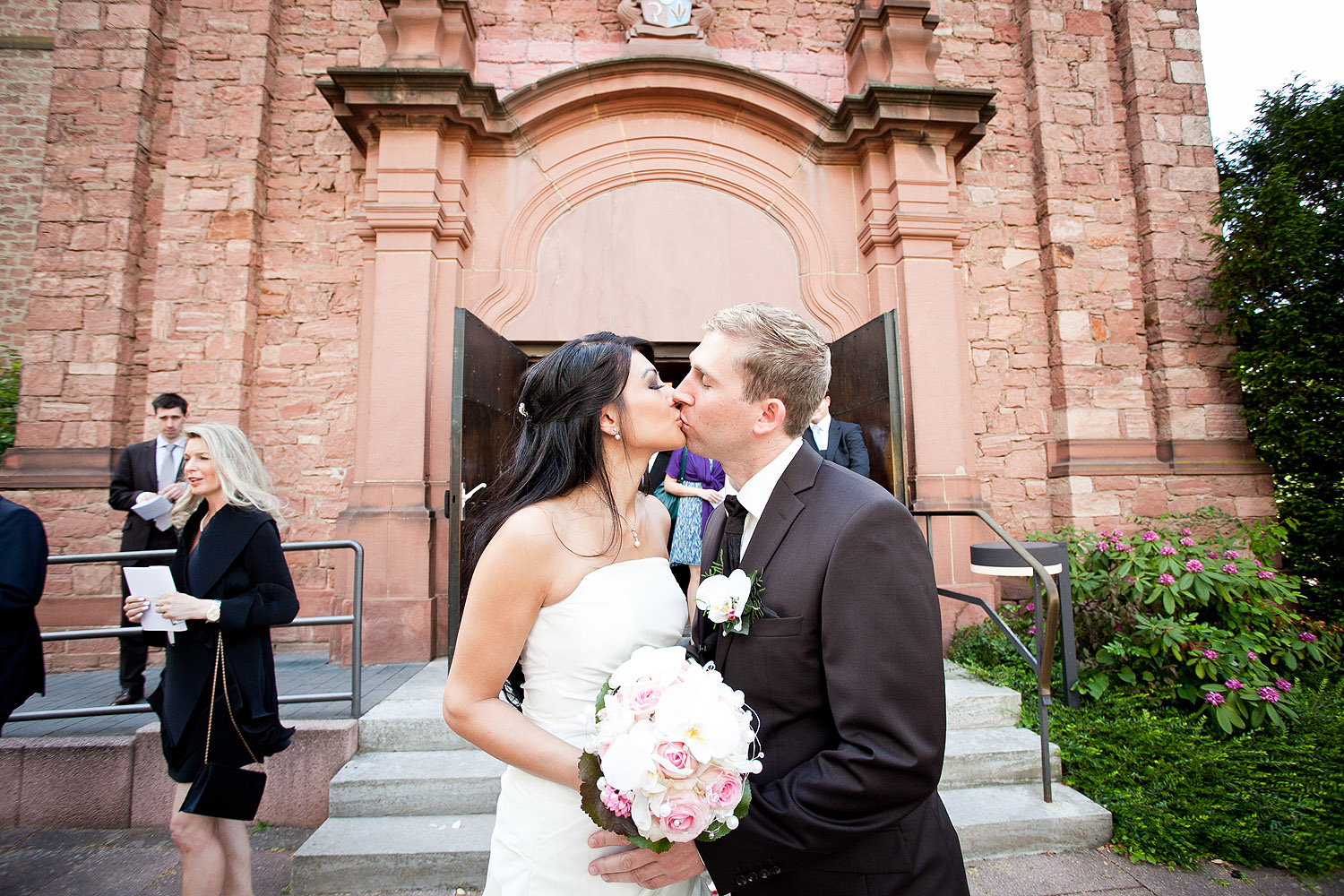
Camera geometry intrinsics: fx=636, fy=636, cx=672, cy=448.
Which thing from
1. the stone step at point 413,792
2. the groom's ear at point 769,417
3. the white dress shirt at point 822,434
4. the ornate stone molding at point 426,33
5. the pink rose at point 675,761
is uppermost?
the ornate stone molding at point 426,33

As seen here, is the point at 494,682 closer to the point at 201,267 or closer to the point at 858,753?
the point at 858,753

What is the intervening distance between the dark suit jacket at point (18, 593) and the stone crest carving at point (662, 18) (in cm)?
640

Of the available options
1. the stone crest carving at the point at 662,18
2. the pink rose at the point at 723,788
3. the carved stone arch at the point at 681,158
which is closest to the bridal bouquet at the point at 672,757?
the pink rose at the point at 723,788

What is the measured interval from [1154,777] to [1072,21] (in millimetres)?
7829

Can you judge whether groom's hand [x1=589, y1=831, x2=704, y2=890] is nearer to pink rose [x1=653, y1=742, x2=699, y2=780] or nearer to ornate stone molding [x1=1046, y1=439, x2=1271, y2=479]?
Result: pink rose [x1=653, y1=742, x2=699, y2=780]

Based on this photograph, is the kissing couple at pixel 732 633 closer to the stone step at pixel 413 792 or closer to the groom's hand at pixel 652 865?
the groom's hand at pixel 652 865

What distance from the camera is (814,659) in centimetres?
134

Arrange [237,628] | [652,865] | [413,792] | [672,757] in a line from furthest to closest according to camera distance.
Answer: [413,792] → [237,628] → [652,865] → [672,757]

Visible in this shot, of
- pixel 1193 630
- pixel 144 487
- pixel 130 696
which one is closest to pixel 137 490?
pixel 144 487

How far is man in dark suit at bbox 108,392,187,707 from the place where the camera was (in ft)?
14.8

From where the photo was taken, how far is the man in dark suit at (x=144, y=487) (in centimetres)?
452

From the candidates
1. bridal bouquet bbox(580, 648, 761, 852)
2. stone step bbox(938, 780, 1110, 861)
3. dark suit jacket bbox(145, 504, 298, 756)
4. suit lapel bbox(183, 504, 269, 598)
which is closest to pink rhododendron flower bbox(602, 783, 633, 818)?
bridal bouquet bbox(580, 648, 761, 852)

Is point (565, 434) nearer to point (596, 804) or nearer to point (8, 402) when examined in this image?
→ point (596, 804)

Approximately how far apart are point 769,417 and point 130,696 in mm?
5321
